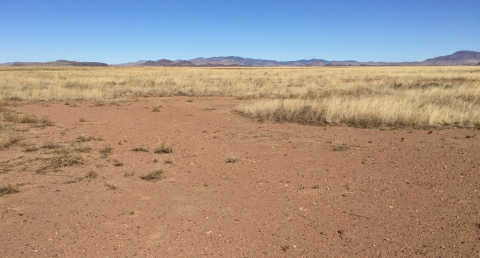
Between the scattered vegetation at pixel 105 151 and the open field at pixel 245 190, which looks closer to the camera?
the open field at pixel 245 190

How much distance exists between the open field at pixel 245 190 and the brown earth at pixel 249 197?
21mm

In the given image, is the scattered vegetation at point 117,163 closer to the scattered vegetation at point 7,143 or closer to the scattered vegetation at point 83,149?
the scattered vegetation at point 83,149

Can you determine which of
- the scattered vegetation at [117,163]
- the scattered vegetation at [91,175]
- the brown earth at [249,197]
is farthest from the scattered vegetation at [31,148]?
the scattered vegetation at [91,175]

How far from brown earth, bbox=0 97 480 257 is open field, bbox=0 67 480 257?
2 cm

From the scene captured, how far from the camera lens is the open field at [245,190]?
3.75m

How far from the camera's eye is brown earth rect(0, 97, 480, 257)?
3.73 meters

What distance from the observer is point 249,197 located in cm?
503

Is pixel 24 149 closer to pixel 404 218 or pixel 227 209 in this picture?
pixel 227 209

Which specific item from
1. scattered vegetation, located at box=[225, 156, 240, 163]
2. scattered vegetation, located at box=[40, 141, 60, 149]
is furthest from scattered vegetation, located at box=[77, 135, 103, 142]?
scattered vegetation, located at box=[225, 156, 240, 163]

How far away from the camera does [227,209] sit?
464 cm

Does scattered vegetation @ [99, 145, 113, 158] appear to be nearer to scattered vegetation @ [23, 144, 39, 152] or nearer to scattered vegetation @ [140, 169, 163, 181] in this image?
scattered vegetation @ [23, 144, 39, 152]

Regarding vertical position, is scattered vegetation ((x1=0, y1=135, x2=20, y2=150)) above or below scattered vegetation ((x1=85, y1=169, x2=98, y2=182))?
above

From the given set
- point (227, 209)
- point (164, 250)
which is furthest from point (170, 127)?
point (164, 250)

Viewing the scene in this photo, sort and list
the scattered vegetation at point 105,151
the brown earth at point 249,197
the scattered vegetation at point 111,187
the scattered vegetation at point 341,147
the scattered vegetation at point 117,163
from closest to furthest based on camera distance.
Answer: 1. the brown earth at point 249,197
2. the scattered vegetation at point 111,187
3. the scattered vegetation at point 117,163
4. the scattered vegetation at point 105,151
5. the scattered vegetation at point 341,147
